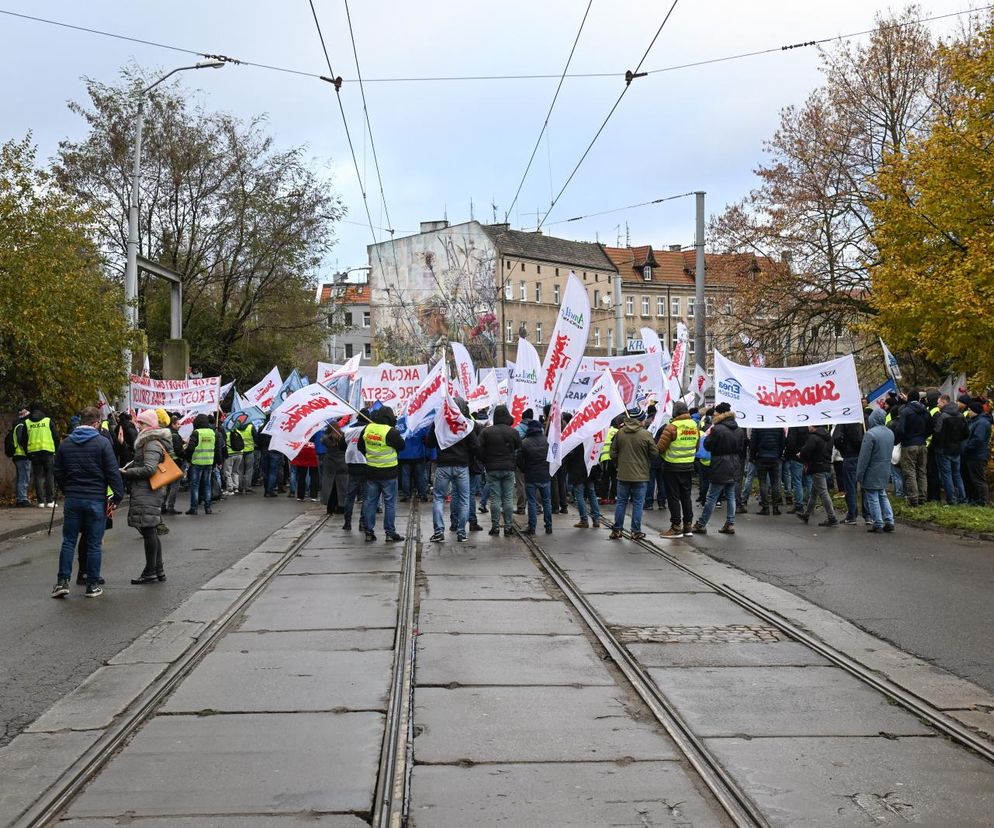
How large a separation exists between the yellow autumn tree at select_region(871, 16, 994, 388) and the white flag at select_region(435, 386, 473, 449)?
9895mm

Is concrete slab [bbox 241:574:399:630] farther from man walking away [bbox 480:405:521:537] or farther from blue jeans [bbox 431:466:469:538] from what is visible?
man walking away [bbox 480:405:521:537]

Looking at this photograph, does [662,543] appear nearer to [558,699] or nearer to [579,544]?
[579,544]

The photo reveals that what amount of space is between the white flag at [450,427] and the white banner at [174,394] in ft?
35.0

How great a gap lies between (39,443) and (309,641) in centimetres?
1303

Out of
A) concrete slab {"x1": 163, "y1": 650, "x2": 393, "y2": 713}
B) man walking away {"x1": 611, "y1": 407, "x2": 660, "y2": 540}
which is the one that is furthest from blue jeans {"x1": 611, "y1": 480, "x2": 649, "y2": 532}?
concrete slab {"x1": 163, "y1": 650, "x2": 393, "y2": 713}

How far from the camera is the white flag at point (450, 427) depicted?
1532 centimetres

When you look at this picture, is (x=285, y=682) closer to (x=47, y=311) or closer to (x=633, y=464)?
(x=633, y=464)

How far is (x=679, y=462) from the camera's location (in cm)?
1566

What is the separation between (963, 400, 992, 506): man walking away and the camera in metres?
18.0

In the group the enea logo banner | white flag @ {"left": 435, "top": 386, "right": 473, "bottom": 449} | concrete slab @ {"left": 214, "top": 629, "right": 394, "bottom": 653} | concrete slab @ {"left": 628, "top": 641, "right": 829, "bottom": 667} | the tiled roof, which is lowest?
concrete slab @ {"left": 628, "top": 641, "right": 829, "bottom": 667}

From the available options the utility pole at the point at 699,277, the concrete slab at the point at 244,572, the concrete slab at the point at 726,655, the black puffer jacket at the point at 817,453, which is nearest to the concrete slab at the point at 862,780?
the concrete slab at the point at 726,655

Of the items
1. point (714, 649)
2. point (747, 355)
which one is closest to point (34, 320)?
point (714, 649)

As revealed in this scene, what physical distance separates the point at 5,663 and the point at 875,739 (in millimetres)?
5577

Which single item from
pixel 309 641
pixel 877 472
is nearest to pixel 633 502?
pixel 877 472
